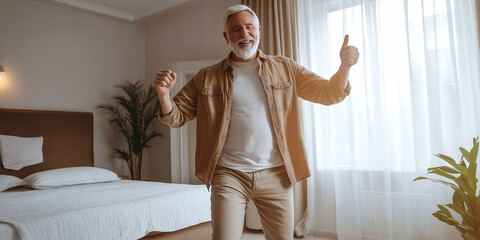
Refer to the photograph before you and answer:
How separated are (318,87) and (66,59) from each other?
154 inches

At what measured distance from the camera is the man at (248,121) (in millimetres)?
1568

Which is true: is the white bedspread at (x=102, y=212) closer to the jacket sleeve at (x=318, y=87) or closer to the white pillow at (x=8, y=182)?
the white pillow at (x=8, y=182)

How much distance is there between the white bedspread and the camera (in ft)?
6.86

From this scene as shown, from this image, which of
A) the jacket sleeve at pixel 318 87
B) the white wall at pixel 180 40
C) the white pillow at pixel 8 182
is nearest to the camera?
the jacket sleeve at pixel 318 87

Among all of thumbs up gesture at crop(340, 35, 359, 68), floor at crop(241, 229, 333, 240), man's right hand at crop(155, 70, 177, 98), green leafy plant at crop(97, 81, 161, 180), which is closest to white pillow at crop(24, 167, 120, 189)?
green leafy plant at crop(97, 81, 161, 180)

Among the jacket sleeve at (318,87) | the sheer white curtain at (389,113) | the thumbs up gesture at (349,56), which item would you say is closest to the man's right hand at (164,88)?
the jacket sleeve at (318,87)

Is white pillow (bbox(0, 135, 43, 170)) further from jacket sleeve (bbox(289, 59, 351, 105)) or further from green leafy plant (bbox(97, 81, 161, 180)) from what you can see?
jacket sleeve (bbox(289, 59, 351, 105))

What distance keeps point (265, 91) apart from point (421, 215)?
6.61 ft

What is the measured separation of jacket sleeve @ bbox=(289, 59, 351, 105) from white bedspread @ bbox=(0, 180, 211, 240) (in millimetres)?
1413

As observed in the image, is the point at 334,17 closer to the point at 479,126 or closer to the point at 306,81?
the point at 479,126

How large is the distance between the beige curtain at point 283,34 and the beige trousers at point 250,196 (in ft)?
6.48

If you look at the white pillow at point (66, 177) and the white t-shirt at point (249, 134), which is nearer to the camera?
the white t-shirt at point (249, 134)

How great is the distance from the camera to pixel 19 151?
12.8 feet

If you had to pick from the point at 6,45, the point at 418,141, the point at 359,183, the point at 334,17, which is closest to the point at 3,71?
the point at 6,45
